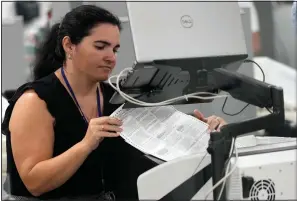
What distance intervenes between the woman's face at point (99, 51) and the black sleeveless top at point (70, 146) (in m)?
0.11

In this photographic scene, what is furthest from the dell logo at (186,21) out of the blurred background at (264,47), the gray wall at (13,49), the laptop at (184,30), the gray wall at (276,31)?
the gray wall at (13,49)

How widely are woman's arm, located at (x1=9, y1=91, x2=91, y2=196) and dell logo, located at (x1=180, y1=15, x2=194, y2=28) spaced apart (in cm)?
39

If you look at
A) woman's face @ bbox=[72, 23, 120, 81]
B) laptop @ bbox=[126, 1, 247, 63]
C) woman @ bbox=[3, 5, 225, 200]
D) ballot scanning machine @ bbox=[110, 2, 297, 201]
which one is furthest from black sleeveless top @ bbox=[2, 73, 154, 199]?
laptop @ bbox=[126, 1, 247, 63]

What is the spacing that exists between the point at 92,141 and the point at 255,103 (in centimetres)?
39

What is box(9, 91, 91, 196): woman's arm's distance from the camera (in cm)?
104

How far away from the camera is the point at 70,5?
6.15ft

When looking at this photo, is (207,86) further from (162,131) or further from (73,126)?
(73,126)

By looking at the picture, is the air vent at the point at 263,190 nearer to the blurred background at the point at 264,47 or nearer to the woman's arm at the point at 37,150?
the woman's arm at the point at 37,150

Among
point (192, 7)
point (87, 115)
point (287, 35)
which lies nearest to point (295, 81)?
point (287, 35)

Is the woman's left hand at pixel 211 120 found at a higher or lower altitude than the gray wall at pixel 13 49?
lower

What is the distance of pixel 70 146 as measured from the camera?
3.80 ft

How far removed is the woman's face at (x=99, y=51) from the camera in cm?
109

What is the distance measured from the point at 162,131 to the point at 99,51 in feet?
0.90

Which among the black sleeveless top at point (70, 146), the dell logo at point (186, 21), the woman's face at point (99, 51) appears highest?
the dell logo at point (186, 21)
